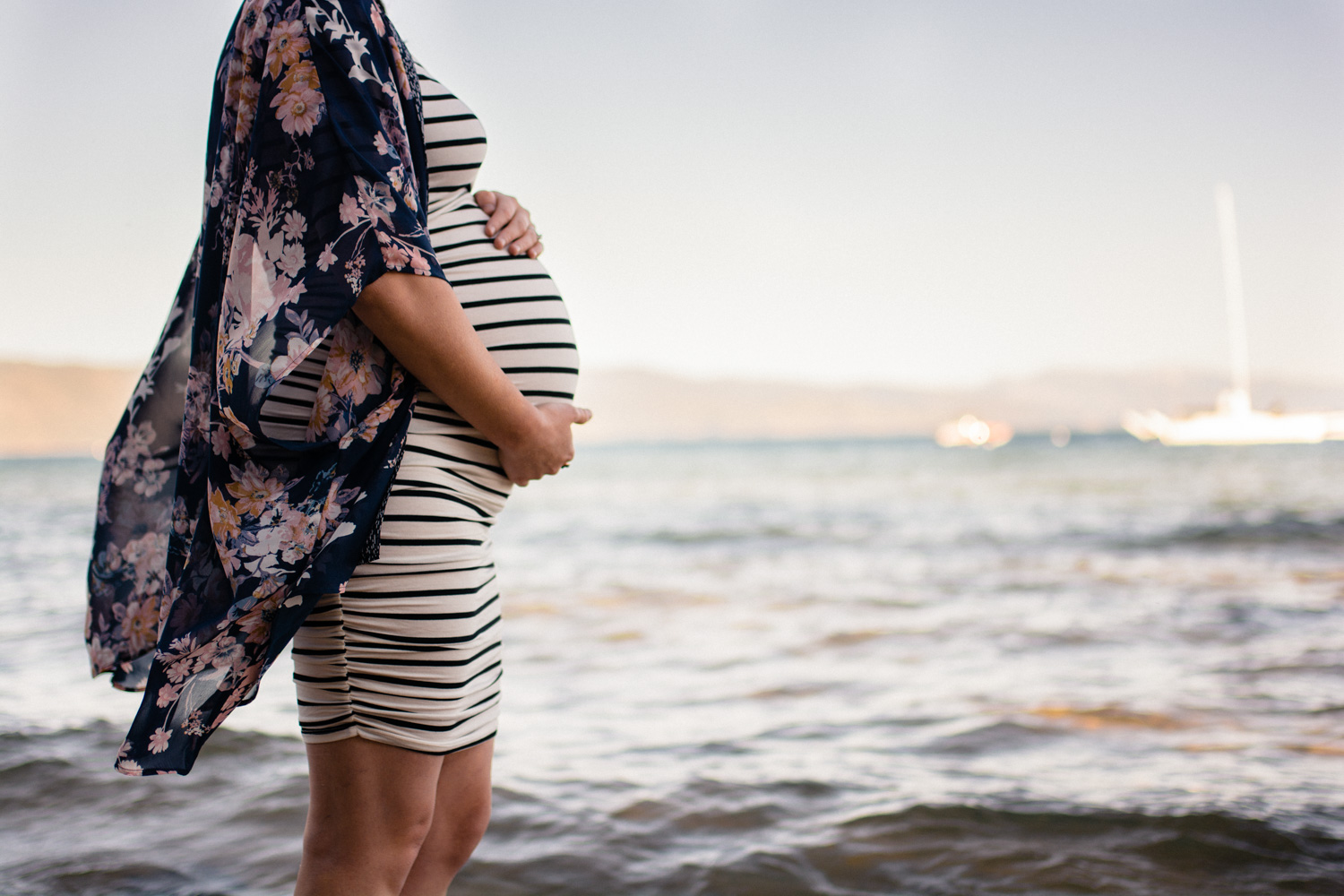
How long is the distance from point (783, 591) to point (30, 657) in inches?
181

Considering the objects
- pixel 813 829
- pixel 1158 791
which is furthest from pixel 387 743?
pixel 1158 791

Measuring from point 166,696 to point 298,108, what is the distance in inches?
25.0

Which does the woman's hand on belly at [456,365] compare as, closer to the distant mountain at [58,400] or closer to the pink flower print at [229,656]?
the pink flower print at [229,656]

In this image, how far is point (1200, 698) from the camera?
3.57 m

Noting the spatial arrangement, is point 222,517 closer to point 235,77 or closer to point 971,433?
point 235,77

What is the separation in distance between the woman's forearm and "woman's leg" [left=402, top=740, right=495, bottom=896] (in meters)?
0.43

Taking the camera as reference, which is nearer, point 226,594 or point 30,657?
point 226,594

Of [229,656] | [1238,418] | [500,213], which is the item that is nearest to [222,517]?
[229,656]

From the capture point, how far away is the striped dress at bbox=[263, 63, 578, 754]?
1.00 metres

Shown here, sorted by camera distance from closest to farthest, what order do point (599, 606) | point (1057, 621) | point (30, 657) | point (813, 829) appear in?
point (813, 829), point (30, 657), point (1057, 621), point (599, 606)

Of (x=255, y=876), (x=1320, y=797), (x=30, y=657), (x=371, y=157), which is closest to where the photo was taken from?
(x=371, y=157)

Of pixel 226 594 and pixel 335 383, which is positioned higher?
pixel 335 383

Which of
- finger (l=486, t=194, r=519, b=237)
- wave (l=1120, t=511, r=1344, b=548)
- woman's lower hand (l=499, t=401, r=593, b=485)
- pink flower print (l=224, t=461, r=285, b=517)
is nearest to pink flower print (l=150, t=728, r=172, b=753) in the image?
pink flower print (l=224, t=461, r=285, b=517)

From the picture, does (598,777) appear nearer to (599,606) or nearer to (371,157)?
(371,157)
